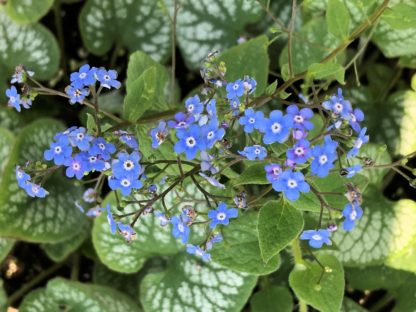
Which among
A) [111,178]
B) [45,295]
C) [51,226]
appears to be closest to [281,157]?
[111,178]

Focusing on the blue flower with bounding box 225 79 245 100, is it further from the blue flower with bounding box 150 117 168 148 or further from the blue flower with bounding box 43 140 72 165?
the blue flower with bounding box 43 140 72 165

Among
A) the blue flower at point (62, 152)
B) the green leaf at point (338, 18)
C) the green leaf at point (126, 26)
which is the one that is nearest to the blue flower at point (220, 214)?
the blue flower at point (62, 152)

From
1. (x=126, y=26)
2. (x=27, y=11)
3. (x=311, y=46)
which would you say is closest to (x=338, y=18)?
(x=311, y=46)

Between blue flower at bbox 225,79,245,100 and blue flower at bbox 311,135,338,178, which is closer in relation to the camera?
blue flower at bbox 311,135,338,178

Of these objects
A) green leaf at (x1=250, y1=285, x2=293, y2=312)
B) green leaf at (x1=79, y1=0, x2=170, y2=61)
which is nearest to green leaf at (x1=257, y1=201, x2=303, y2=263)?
green leaf at (x1=250, y1=285, x2=293, y2=312)

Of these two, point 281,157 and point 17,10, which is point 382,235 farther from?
point 17,10
